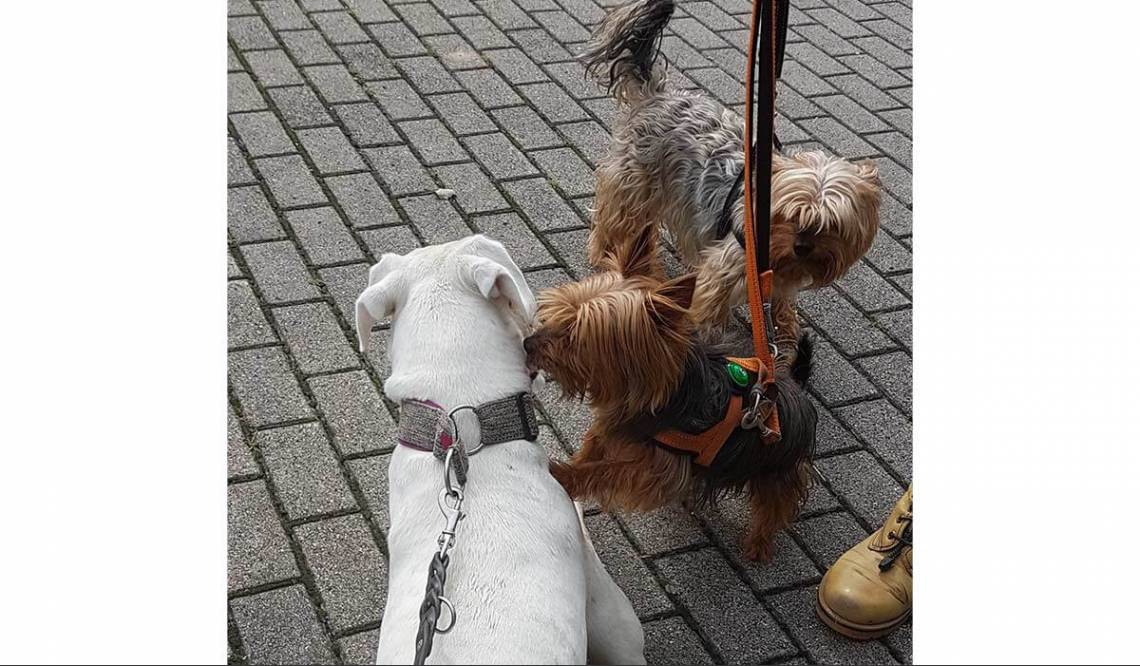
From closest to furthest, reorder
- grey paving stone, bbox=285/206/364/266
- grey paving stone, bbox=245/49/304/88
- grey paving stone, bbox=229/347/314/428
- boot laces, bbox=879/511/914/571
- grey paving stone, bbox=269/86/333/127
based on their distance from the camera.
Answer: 1. boot laces, bbox=879/511/914/571
2. grey paving stone, bbox=229/347/314/428
3. grey paving stone, bbox=285/206/364/266
4. grey paving stone, bbox=269/86/333/127
5. grey paving stone, bbox=245/49/304/88

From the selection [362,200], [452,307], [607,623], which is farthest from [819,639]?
[362,200]

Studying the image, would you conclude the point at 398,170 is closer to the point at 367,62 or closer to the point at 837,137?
the point at 367,62

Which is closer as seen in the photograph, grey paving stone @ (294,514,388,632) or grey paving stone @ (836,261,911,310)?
grey paving stone @ (294,514,388,632)

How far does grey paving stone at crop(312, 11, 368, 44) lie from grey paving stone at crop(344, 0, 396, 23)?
0.06 m

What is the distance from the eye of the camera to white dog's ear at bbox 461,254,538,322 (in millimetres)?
2777

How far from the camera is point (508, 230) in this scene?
16.5 ft

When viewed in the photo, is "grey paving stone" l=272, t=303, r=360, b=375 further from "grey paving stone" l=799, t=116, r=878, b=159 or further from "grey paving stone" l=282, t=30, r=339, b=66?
"grey paving stone" l=799, t=116, r=878, b=159

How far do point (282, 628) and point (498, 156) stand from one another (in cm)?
287

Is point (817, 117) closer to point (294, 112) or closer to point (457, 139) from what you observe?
point (457, 139)

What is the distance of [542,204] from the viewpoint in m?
5.23

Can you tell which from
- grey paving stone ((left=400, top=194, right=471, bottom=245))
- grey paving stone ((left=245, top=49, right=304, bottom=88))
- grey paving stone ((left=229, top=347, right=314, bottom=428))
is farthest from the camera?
grey paving stone ((left=245, top=49, right=304, bottom=88))

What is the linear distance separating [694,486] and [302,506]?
4.16 ft

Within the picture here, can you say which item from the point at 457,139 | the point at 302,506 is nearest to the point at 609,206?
the point at 457,139

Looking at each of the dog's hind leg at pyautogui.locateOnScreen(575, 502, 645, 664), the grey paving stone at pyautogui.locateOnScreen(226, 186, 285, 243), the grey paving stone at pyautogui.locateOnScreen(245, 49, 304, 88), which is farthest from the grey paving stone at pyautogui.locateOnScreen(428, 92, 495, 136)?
the dog's hind leg at pyautogui.locateOnScreen(575, 502, 645, 664)
